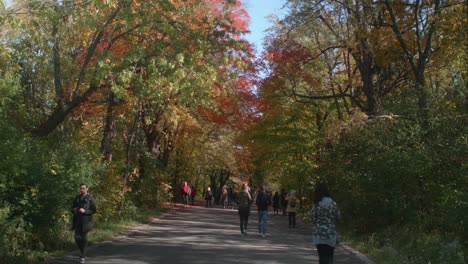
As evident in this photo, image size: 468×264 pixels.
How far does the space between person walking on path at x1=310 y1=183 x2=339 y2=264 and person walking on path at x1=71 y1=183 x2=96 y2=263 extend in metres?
5.03

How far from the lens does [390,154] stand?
51.5 feet

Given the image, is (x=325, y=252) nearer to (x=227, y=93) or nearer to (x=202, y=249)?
(x=202, y=249)

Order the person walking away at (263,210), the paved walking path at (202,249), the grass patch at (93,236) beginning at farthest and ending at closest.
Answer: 1. the person walking away at (263,210)
2. the paved walking path at (202,249)
3. the grass patch at (93,236)

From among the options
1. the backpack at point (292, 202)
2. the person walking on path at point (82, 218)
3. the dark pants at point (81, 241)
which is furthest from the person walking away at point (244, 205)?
the dark pants at point (81, 241)

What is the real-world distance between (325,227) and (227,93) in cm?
1069

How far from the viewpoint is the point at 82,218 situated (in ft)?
36.1

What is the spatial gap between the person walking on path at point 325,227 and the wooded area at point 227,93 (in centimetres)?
314

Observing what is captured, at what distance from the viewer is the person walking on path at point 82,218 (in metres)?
10.9

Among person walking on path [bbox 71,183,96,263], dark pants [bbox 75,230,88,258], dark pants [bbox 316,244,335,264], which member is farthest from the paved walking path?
dark pants [bbox 316,244,335,264]

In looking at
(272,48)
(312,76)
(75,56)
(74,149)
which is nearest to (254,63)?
(272,48)

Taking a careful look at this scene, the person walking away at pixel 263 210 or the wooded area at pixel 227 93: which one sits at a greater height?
the wooded area at pixel 227 93

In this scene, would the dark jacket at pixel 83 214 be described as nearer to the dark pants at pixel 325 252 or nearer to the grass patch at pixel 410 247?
the dark pants at pixel 325 252

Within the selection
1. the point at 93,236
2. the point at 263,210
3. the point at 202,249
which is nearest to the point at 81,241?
the point at 202,249

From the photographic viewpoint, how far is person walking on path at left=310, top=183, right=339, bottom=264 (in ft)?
26.6
